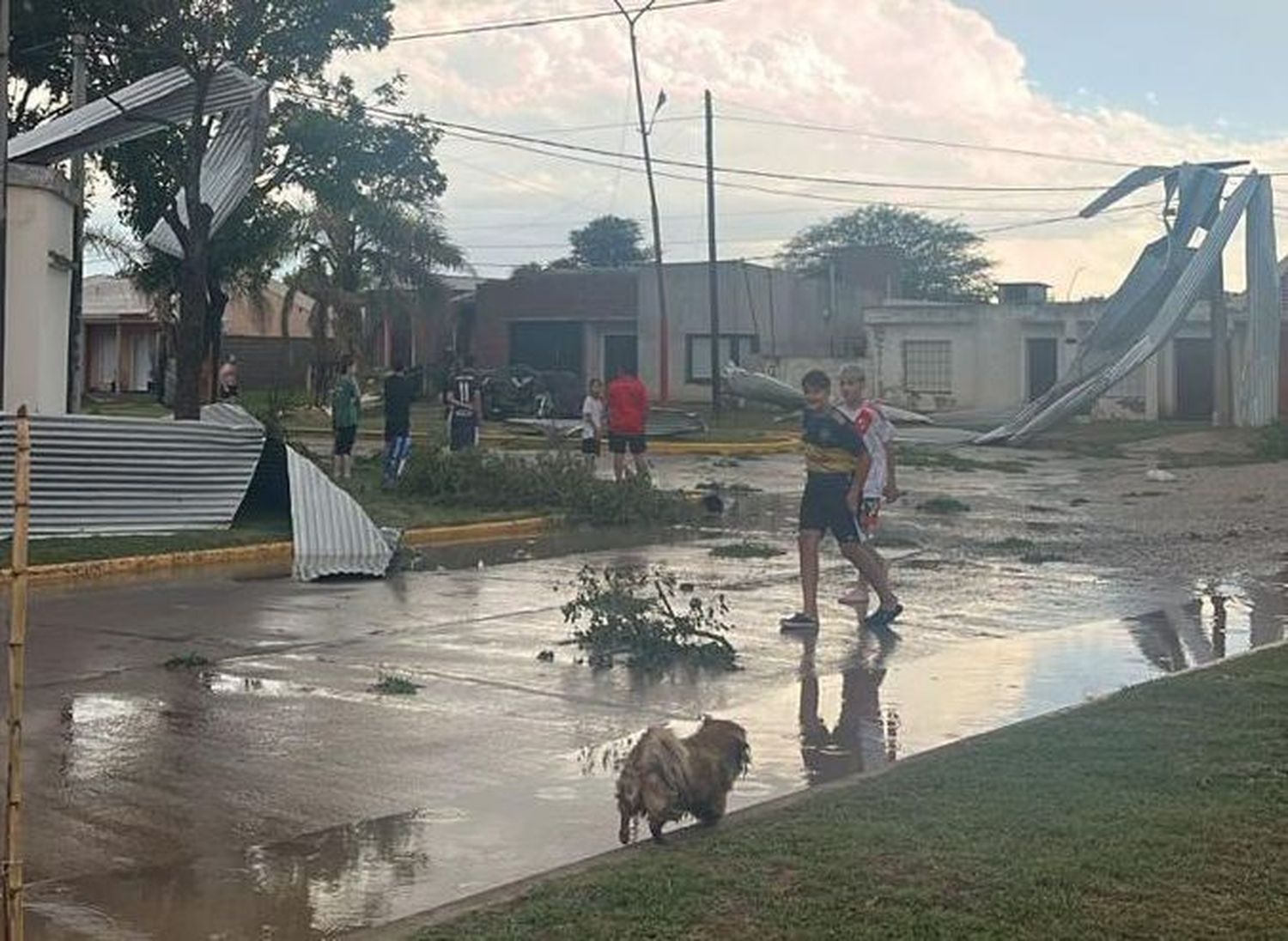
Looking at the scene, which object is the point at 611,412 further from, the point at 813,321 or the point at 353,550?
the point at 813,321

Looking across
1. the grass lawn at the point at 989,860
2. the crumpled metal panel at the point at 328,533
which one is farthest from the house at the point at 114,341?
the grass lawn at the point at 989,860

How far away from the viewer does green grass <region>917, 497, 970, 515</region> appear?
2170cm

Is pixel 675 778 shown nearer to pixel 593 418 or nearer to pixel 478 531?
pixel 478 531

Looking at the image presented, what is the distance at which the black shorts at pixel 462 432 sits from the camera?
24.3 metres

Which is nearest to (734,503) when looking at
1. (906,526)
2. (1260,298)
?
(906,526)

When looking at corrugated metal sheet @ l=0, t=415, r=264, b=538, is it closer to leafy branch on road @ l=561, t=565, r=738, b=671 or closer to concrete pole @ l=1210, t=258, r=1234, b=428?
leafy branch on road @ l=561, t=565, r=738, b=671

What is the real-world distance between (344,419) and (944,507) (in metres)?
7.54

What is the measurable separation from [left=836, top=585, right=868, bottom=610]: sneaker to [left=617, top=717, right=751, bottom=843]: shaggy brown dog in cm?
662

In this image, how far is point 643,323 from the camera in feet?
184

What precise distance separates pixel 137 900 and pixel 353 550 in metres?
9.44

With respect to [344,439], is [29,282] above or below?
above

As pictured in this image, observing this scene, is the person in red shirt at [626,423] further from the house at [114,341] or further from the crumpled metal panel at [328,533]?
the house at [114,341]

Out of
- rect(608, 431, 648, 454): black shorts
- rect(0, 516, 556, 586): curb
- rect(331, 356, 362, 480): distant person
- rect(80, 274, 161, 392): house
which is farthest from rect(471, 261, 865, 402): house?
A: rect(0, 516, 556, 586): curb

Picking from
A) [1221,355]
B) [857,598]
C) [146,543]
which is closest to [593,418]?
[146,543]
